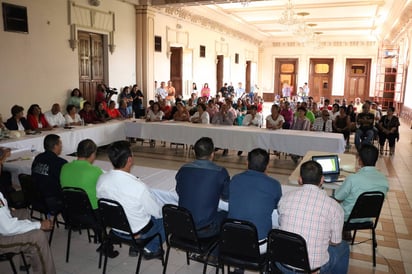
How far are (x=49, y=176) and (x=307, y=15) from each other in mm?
14429

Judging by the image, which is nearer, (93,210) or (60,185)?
(93,210)

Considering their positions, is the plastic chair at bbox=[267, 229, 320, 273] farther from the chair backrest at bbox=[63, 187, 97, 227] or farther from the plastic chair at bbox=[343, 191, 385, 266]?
the chair backrest at bbox=[63, 187, 97, 227]

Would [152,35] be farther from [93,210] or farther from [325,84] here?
[325,84]

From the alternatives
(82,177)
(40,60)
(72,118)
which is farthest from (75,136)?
(82,177)

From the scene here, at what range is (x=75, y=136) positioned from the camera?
21.7 ft

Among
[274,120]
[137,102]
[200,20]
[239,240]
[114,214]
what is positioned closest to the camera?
[239,240]

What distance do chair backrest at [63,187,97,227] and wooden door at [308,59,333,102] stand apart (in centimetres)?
2268

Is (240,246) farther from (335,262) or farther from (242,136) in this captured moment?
(242,136)

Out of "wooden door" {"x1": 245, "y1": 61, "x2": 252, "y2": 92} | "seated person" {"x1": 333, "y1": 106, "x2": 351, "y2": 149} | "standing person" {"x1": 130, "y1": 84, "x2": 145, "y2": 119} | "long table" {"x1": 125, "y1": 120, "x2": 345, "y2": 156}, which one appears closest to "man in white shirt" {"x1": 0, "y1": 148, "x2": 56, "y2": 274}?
"long table" {"x1": 125, "y1": 120, "x2": 345, "y2": 156}

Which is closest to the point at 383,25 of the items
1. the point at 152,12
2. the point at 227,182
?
the point at 152,12

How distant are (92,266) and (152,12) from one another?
970 centimetres

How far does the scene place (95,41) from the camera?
33.1 ft

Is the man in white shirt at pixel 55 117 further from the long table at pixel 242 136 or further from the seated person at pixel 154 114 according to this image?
the seated person at pixel 154 114

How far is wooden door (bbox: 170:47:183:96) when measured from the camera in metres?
14.1
